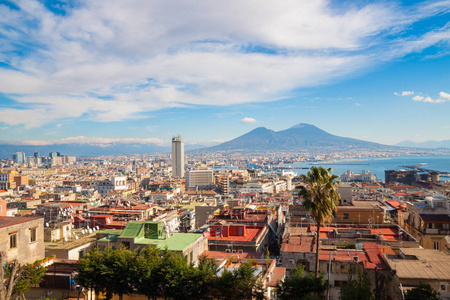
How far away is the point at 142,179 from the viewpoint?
145 meters

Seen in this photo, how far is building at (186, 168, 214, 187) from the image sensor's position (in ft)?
463

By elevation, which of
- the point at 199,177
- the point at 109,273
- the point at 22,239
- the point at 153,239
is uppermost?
the point at 22,239

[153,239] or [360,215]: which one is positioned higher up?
[153,239]

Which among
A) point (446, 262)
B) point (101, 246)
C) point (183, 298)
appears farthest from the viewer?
point (101, 246)

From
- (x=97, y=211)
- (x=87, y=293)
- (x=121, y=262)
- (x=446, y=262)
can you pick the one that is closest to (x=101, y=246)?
(x=87, y=293)

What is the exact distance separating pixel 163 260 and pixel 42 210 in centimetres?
2581

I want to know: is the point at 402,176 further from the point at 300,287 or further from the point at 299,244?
the point at 300,287

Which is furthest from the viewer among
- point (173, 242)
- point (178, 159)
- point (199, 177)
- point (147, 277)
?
point (178, 159)

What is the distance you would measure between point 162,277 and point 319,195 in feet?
24.2

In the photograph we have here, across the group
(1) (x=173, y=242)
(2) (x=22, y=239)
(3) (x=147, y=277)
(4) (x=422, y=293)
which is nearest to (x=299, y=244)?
(1) (x=173, y=242)

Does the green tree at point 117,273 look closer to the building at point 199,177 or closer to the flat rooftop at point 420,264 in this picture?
the flat rooftop at point 420,264

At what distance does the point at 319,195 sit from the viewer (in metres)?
15.2

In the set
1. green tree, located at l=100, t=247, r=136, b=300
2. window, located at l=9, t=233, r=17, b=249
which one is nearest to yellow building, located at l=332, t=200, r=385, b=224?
green tree, located at l=100, t=247, r=136, b=300

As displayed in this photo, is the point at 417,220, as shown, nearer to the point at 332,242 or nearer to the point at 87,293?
the point at 332,242
